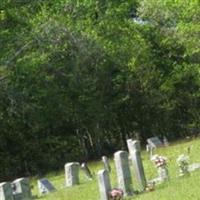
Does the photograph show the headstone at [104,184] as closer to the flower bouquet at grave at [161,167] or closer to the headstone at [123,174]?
the headstone at [123,174]

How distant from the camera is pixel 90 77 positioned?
4325 centimetres

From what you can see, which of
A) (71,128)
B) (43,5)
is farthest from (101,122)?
(43,5)

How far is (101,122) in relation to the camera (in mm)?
45281

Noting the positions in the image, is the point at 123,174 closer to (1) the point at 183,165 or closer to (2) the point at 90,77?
(1) the point at 183,165

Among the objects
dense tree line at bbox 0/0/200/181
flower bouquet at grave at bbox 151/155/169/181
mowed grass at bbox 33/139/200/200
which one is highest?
dense tree line at bbox 0/0/200/181

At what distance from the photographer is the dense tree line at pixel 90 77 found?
4125cm

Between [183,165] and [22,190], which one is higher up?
[22,190]

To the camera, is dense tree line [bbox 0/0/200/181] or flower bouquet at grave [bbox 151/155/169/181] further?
dense tree line [bbox 0/0/200/181]

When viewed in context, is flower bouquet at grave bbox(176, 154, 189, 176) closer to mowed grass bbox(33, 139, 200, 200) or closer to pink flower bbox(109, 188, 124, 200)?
mowed grass bbox(33, 139, 200, 200)

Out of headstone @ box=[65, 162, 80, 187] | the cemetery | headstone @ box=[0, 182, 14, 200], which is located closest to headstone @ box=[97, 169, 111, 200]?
the cemetery

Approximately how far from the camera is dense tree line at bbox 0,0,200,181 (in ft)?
135

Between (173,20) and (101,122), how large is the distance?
8.98 m

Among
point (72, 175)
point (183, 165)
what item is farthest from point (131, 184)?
point (72, 175)

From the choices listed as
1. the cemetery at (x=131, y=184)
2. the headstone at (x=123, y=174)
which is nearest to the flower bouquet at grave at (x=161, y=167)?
the cemetery at (x=131, y=184)
